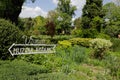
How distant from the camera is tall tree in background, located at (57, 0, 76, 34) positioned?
2084 inches

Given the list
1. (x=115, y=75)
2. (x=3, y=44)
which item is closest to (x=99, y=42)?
(x=115, y=75)

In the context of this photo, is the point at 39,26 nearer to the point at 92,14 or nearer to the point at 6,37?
the point at 92,14

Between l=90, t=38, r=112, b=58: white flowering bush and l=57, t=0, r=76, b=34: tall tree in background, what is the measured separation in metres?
35.4

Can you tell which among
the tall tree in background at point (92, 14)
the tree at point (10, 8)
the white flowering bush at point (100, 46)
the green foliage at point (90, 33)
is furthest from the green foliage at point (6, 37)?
the tall tree in background at point (92, 14)

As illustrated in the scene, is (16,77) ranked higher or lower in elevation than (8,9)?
lower

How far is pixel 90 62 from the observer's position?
14578 millimetres

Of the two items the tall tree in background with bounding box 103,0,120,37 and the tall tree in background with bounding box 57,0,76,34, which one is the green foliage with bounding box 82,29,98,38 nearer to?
the tall tree in background with bounding box 103,0,120,37

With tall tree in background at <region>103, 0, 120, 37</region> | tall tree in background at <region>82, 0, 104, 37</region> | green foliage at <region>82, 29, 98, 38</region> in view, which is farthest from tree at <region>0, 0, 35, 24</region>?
tall tree in background at <region>103, 0, 120, 37</region>

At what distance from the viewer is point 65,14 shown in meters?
53.2

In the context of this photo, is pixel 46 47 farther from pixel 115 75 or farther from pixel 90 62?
pixel 115 75

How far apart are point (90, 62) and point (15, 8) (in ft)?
28.5

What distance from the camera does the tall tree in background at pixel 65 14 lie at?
174 feet

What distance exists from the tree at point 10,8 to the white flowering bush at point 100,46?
7145mm

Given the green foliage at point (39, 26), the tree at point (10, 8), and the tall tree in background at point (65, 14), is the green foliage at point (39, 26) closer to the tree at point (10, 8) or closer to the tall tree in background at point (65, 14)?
the tall tree in background at point (65, 14)
